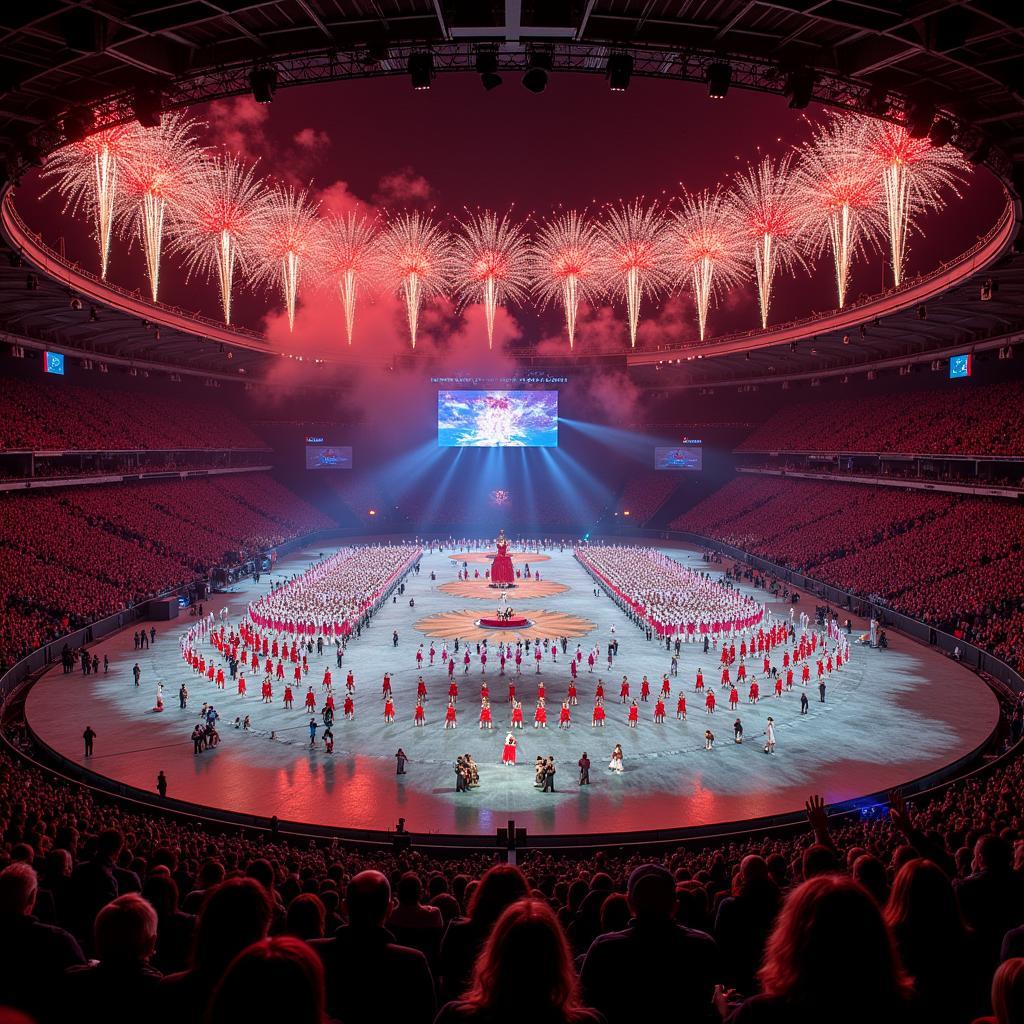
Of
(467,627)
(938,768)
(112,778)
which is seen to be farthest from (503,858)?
(467,627)

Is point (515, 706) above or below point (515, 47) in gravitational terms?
below

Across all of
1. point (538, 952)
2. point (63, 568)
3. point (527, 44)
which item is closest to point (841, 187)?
point (527, 44)

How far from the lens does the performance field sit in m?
19.1

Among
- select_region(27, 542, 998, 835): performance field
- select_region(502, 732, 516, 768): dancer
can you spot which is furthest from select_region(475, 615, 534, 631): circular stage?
select_region(502, 732, 516, 768): dancer

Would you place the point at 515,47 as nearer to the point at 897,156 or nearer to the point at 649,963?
the point at 649,963

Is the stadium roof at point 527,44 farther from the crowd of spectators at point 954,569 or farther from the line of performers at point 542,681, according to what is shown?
the crowd of spectators at point 954,569

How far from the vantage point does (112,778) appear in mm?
20000

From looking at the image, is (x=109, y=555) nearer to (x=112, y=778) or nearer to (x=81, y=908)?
(x=112, y=778)

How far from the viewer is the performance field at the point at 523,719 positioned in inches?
752

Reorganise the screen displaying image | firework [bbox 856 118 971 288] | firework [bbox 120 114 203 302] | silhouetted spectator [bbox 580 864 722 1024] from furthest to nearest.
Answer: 1. the screen displaying image
2. firework [bbox 120 114 203 302]
3. firework [bbox 856 118 971 288]
4. silhouetted spectator [bbox 580 864 722 1024]

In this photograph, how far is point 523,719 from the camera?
84.2 feet

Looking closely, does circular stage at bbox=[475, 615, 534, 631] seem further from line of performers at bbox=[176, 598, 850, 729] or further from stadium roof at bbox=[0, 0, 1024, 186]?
stadium roof at bbox=[0, 0, 1024, 186]

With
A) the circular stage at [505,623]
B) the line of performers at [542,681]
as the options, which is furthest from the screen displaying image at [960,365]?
the circular stage at [505,623]

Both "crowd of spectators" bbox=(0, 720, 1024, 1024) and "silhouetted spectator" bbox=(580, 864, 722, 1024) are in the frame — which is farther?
"silhouetted spectator" bbox=(580, 864, 722, 1024)
